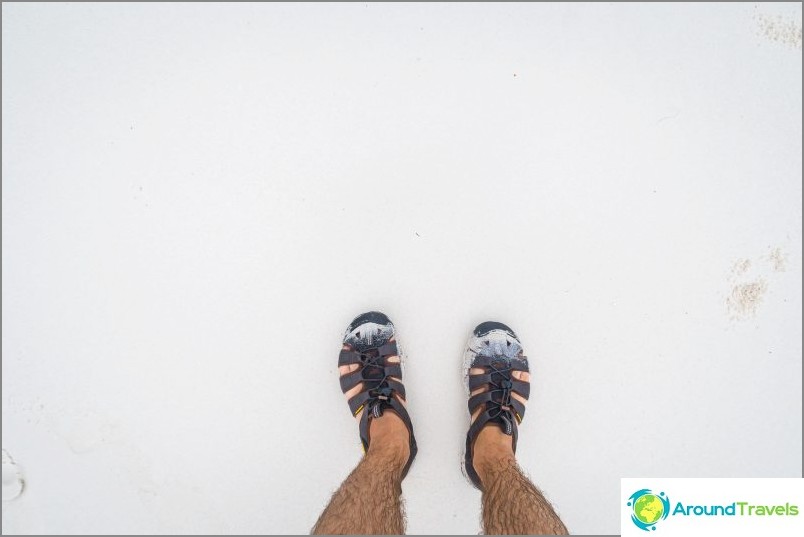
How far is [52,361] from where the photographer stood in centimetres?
115

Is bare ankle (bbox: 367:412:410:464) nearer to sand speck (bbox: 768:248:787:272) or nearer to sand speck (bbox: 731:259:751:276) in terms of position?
sand speck (bbox: 731:259:751:276)

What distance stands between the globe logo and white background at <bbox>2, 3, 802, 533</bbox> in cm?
5

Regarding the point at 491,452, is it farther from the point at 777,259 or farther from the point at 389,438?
the point at 777,259

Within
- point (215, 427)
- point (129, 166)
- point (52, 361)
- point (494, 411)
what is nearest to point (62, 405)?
point (52, 361)

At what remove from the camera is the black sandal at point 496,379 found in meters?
1.11

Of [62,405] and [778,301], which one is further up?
[778,301]

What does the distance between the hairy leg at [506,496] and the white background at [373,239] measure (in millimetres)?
127

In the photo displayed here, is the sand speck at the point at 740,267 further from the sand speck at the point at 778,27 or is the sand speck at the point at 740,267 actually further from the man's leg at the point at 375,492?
the man's leg at the point at 375,492

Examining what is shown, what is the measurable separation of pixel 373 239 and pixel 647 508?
1.00 metres

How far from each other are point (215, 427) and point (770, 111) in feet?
5.55

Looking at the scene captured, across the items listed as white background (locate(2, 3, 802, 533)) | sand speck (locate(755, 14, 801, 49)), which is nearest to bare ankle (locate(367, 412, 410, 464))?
white background (locate(2, 3, 802, 533))

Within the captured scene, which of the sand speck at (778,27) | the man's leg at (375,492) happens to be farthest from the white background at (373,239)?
the man's leg at (375,492)

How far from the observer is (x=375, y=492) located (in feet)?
3.16

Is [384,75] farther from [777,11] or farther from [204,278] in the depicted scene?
[777,11]
